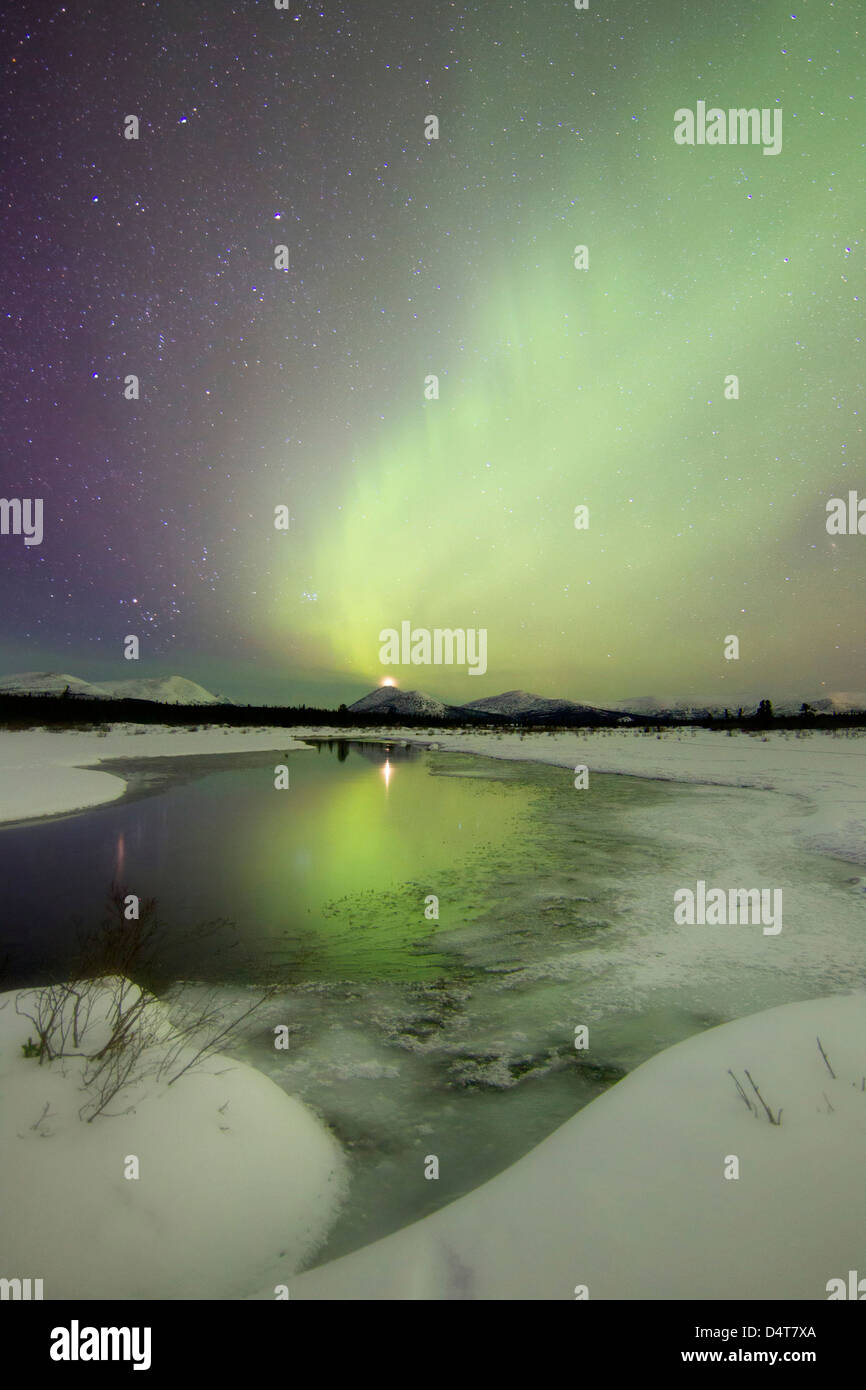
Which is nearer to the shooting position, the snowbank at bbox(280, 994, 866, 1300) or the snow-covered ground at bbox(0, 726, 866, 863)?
the snowbank at bbox(280, 994, 866, 1300)

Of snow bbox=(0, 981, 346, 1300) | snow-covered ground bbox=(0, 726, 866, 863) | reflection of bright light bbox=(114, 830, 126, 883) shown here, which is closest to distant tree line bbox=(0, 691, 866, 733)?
snow-covered ground bbox=(0, 726, 866, 863)

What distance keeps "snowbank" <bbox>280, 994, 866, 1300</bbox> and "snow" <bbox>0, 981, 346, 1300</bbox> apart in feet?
1.39

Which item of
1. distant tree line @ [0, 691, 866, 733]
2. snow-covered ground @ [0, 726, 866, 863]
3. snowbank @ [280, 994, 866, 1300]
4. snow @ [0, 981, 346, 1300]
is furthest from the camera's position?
distant tree line @ [0, 691, 866, 733]

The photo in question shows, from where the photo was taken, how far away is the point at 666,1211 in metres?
3.11

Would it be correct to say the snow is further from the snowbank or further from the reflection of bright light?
the reflection of bright light

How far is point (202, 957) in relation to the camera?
7.64 m

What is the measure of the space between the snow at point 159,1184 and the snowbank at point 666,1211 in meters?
0.42

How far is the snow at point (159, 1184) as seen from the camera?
2904 mm

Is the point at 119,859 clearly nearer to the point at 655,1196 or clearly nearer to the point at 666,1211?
the point at 655,1196

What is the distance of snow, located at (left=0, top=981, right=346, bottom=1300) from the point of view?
9.53 feet

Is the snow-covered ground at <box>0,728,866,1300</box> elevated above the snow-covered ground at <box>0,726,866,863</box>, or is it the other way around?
the snow-covered ground at <box>0,728,866,1300</box>

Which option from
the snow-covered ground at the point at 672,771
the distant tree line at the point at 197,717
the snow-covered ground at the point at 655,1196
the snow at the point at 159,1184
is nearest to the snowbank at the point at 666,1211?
the snow-covered ground at the point at 655,1196

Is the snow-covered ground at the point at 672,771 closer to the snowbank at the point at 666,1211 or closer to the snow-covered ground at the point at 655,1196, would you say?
the snow-covered ground at the point at 655,1196
